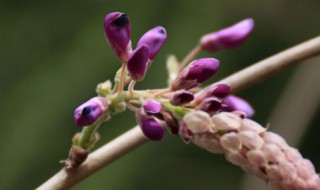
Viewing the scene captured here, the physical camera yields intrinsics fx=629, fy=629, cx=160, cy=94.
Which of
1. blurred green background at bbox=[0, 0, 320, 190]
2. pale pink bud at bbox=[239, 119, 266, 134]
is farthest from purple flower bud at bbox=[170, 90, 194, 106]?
blurred green background at bbox=[0, 0, 320, 190]

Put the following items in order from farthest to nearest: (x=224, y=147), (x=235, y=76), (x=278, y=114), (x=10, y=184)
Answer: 1. (x=10, y=184)
2. (x=278, y=114)
3. (x=235, y=76)
4. (x=224, y=147)

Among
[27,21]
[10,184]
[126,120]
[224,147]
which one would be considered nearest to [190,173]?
[126,120]

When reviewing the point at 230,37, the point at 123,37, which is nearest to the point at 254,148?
the point at 123,37

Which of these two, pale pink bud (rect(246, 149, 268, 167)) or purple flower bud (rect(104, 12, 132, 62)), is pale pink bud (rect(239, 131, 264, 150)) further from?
purple flower bud (rect(104, 12, 132, 62))

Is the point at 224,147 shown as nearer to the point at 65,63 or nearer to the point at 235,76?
the point at 235,76

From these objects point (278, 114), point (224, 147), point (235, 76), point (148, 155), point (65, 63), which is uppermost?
point (65, 63)

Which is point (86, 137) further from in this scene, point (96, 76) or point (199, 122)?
point (96, 76)

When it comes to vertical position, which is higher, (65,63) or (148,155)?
(65,63)

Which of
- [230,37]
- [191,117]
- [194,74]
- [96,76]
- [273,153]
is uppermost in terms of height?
[96,76]
